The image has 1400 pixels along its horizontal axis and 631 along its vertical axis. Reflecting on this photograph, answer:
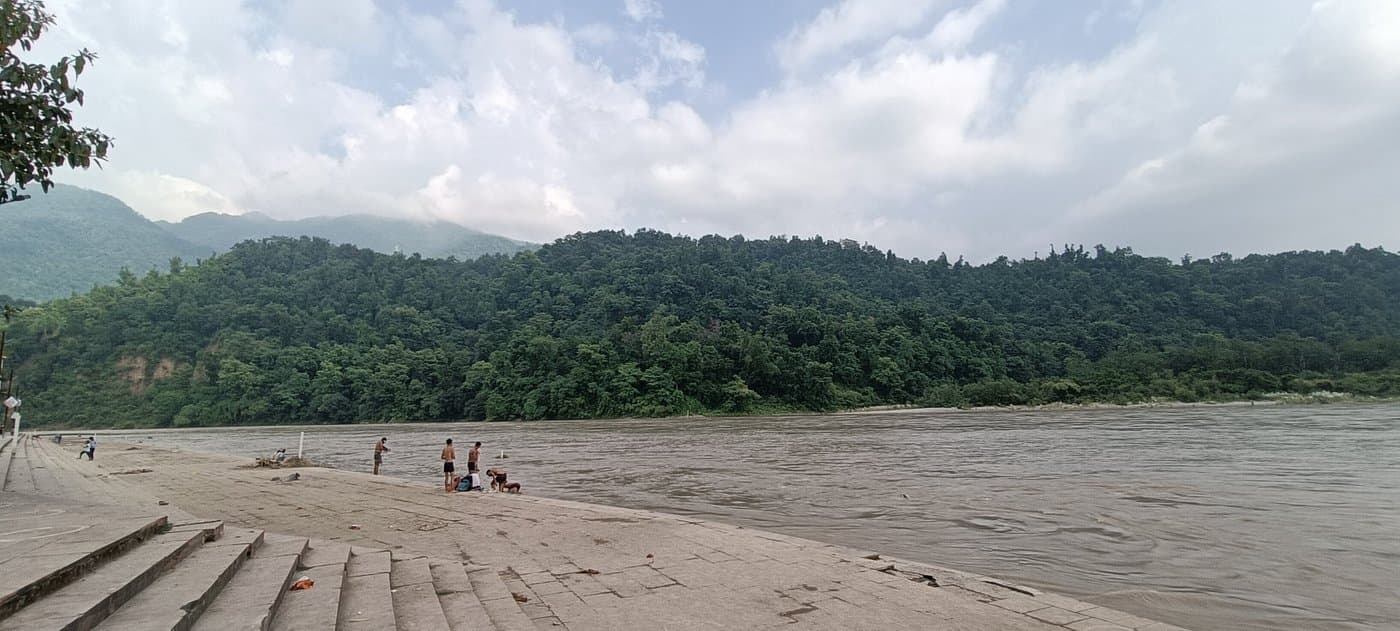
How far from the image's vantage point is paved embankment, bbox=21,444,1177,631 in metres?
5.62

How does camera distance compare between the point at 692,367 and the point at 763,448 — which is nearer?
the point at 763,448

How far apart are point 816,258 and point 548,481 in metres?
123

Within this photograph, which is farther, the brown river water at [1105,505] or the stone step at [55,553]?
the brown river water at [1105,505]

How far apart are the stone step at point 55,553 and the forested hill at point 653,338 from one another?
65.2 m

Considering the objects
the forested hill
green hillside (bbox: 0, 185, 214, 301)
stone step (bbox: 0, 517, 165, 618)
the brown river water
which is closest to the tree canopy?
stone step (bbox: 0, 517, 165, 618)

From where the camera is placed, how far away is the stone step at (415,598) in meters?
4.83

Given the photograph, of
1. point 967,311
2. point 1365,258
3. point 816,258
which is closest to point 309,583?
point 967,311

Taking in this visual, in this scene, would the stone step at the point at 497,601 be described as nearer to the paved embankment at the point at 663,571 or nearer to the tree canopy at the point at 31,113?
the paved embankment at the point at 663,571

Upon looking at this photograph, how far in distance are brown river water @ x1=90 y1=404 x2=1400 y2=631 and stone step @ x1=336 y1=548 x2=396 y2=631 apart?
6.44m

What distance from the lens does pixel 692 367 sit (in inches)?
2931

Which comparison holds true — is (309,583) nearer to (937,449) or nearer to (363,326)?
(937,449)

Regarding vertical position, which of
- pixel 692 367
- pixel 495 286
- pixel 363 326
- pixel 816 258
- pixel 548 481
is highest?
pixel 816 258

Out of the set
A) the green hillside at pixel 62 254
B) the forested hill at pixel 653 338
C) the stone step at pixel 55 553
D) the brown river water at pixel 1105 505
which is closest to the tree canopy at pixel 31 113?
the stone step at pixel 55 553

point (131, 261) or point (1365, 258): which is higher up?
point (131, 261)
